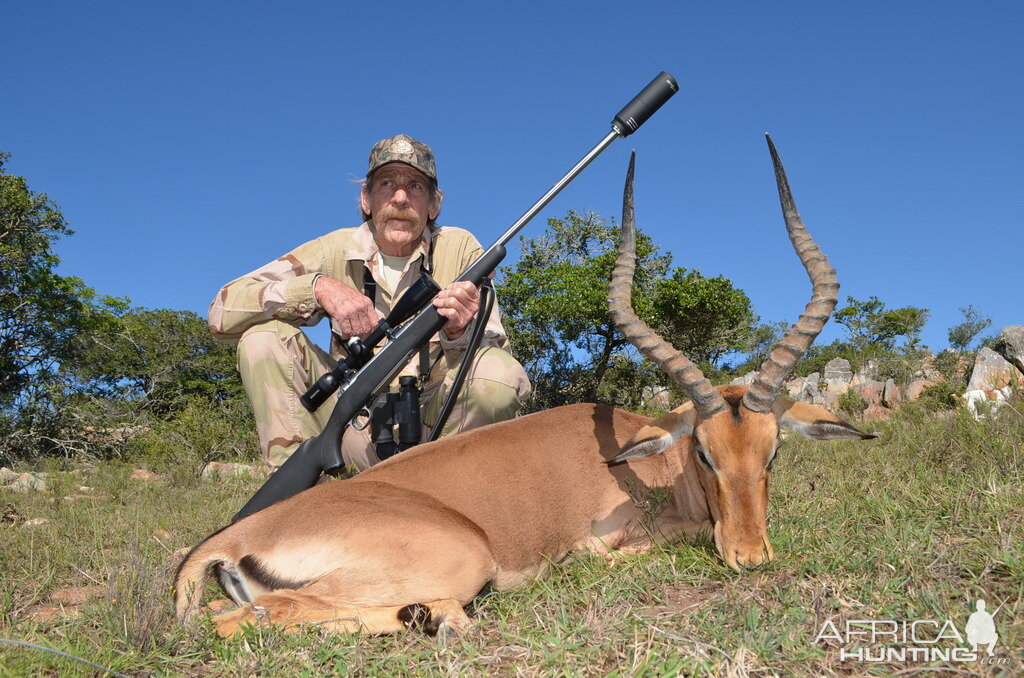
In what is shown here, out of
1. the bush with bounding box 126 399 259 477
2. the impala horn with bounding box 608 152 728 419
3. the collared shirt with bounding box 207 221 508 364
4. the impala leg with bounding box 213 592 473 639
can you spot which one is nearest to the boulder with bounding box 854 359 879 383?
the bush with bounding box 126 399 259 477

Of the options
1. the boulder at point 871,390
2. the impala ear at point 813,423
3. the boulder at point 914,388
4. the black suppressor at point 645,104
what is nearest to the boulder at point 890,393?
the boulder at point 871,390

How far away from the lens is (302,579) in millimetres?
2984

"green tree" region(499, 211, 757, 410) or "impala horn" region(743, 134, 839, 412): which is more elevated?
"green tree" region(499, 211, 757, 410)

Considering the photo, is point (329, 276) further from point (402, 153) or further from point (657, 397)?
point (657, 397)

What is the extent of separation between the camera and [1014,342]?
34.7 ft

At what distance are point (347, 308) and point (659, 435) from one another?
230 cm

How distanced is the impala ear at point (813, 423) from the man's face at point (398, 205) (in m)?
3.08

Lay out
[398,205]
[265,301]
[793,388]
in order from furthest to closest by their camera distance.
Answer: [793,388] → [398,205] → [265,301]

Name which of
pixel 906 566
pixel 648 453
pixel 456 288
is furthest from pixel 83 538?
pixel 906 566

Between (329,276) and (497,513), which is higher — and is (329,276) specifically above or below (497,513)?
above

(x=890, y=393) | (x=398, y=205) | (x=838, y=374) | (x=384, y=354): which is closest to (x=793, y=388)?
(x=838, y=374)

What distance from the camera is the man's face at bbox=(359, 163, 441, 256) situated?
5.49m

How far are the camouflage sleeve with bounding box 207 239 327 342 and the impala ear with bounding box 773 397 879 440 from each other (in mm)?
3166

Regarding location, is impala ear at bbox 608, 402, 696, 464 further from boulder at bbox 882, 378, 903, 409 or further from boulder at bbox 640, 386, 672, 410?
boulder at bbox 640, 386, 672, 410
